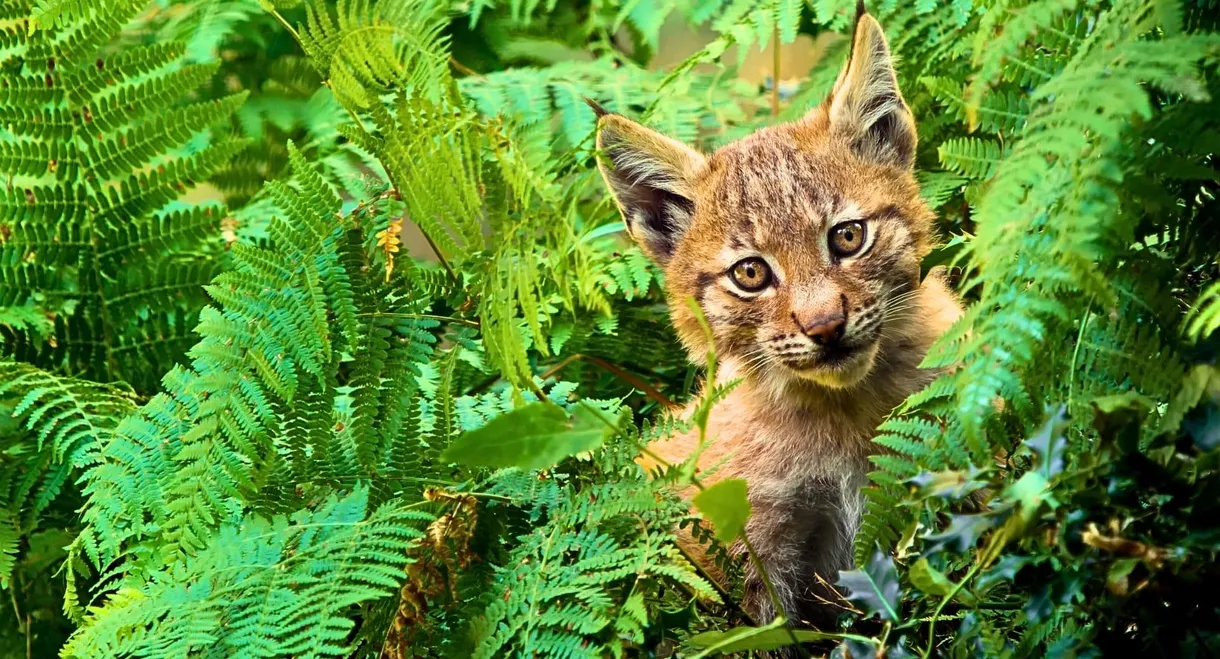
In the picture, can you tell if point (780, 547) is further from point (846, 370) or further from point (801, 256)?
point (801, 256)

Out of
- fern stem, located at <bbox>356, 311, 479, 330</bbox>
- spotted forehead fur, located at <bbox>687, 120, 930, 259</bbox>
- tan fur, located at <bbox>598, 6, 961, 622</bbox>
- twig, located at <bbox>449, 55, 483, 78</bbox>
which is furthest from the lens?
twig, located at <bbox>449, 55, 483, 78</bbox>

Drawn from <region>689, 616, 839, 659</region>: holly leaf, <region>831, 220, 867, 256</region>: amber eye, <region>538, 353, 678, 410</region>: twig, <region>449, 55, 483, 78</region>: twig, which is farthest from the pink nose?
<region>449, 55, 483, 78</region>: twig

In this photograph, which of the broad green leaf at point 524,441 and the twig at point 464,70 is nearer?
the broad green leaf at point 524,441

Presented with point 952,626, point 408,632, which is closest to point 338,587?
point 408,632

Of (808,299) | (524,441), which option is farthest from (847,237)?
(524,441)

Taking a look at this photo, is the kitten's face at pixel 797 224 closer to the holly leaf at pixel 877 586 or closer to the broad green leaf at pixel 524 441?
the holly leaf at pixel 877 586

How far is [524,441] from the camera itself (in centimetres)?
163

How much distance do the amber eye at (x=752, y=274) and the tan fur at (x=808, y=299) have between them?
19 mm

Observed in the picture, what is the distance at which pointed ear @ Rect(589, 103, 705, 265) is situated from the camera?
3.00 metres

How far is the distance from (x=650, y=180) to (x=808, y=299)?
0.69 m

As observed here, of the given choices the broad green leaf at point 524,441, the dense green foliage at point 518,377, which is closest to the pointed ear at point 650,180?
the dense green foliage at point 518,377

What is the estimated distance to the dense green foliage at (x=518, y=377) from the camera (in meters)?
1.61

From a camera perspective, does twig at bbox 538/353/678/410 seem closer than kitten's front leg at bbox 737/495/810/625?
No

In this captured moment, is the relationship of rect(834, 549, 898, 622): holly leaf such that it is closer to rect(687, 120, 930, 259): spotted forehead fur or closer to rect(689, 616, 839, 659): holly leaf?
rect(689, 616, 839, 659): holly leaf
